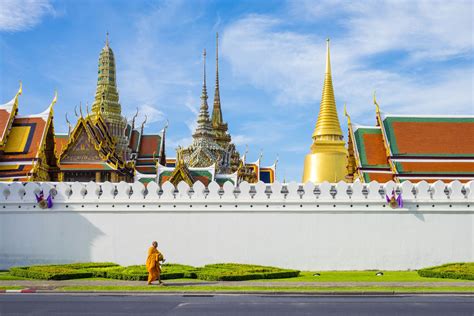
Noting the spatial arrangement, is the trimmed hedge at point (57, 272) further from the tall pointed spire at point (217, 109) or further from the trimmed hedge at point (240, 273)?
the tall pointed spire at point (217, 109)

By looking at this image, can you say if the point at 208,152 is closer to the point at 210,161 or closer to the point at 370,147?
the point at 210,161

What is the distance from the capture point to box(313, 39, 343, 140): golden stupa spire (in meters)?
37.2

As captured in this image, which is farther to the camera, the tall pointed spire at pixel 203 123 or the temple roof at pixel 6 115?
the tall pointed spire at pixel 203 123

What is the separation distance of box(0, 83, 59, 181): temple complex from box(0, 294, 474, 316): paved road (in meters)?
14.3

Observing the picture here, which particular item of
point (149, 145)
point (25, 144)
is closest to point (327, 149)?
point (149, 145)

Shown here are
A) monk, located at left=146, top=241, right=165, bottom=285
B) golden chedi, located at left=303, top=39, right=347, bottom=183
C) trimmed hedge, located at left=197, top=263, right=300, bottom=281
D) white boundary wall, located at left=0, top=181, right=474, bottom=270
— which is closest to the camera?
monk, located at left=146, top=241, right=165, bottom=285

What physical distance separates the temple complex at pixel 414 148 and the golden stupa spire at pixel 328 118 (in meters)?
9.48

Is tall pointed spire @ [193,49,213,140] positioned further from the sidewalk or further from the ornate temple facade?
the sidewalk

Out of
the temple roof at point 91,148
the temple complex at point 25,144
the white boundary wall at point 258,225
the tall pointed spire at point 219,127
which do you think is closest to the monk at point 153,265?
the white boundary wall at point 258,225

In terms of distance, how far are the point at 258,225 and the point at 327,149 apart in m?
19.2

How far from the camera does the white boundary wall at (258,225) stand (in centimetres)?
1806

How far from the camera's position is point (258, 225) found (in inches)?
715

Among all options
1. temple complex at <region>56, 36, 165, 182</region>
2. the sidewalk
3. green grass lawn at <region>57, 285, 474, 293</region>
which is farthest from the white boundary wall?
temple complex at <region>56, 36, 165, 182</region>

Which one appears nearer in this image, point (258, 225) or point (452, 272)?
point (452, 272)
